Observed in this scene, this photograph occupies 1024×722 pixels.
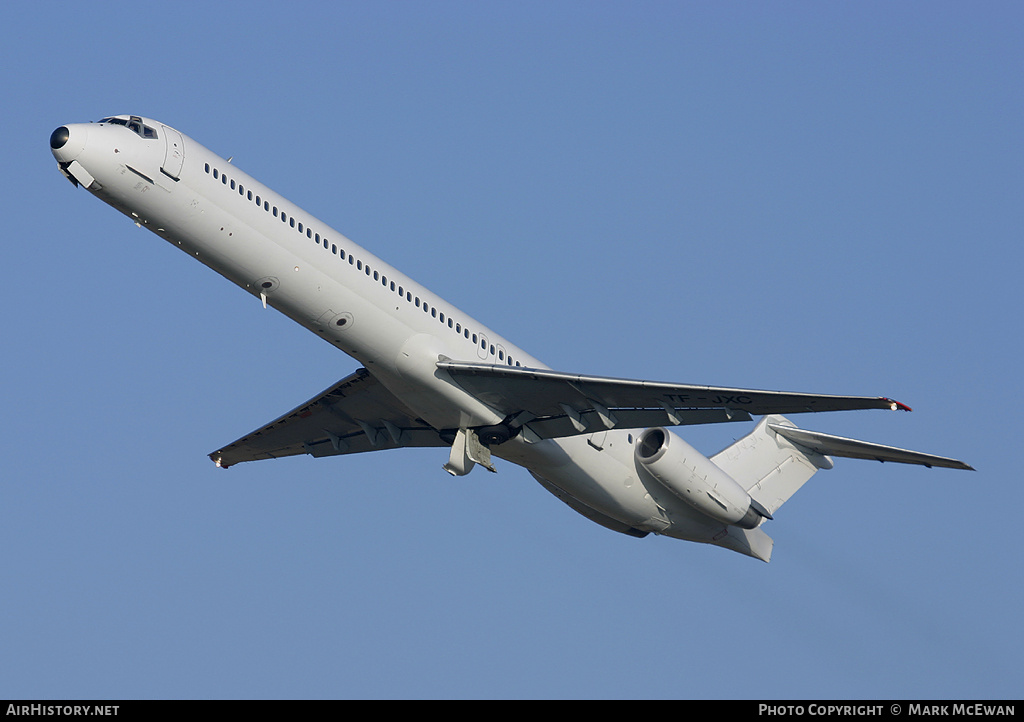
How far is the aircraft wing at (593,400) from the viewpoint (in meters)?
24.4

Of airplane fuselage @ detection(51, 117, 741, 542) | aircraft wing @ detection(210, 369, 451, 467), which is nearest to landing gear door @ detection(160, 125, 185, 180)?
airplane fuselage @ detection(51, 117, 741, 542)

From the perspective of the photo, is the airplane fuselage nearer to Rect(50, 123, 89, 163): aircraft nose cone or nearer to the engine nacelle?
Rect(50, 123, 89, 163): aircraft nose cone

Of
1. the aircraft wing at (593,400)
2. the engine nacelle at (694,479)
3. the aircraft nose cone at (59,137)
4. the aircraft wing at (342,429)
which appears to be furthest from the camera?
the engine nacelle at (694,479)

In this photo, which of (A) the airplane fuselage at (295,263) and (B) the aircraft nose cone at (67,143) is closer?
(B) the aircraft nose cone at (67,143)

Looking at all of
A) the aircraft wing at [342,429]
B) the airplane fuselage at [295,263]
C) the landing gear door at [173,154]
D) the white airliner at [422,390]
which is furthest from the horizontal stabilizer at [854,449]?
the landing gear door at [173,154]

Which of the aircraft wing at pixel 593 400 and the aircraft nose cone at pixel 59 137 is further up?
the aircraft nose cone at pixel 59 137

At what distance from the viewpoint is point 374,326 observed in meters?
24.3

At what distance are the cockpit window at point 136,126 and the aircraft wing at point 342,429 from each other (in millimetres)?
6654

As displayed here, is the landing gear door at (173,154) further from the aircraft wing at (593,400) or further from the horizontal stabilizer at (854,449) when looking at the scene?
the horizontal stabilizer at (854,449)

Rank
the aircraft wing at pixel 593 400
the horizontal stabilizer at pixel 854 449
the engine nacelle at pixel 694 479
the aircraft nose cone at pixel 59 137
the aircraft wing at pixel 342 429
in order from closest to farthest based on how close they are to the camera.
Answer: the aircraft nose cone at pixel 59 137 < the aircraft wing at pixel 593 400 < the horizontal stabilizer at pixel 854 449 < the aircraft wing at pixel 342 429 < the engine nacelle at pixel 694 479

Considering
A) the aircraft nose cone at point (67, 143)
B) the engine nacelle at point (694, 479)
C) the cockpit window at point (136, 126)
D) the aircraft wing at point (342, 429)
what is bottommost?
the engine nacelle at point (694, 479)

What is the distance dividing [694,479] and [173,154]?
13.6 meters

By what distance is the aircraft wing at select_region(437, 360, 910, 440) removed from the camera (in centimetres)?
2438
